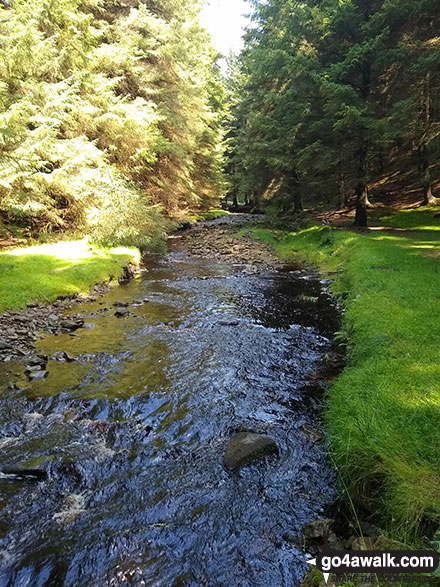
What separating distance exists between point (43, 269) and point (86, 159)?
820 cm

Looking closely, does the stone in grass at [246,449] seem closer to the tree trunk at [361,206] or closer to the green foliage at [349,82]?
the green foliage at [349,82]

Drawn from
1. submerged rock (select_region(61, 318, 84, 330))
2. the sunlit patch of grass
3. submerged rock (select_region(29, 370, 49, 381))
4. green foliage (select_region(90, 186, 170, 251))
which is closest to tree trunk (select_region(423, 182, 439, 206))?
the sunlit patch of grass

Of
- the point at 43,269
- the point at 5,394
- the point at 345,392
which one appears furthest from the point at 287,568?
the point at 43,269

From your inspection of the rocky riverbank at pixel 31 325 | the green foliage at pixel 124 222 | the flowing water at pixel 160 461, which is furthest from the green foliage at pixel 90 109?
the flowing water at pixel 160 461

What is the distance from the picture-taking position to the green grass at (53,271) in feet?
34.9

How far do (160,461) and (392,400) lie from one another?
3006 millimetres

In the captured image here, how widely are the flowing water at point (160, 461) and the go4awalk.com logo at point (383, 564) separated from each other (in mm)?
447

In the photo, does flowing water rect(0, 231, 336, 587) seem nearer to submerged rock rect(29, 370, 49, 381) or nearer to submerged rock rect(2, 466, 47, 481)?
submerged rock rect(2, 466, 47, 481)

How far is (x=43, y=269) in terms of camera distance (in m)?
12.8

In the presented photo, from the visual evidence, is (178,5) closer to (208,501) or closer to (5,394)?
(5,394)

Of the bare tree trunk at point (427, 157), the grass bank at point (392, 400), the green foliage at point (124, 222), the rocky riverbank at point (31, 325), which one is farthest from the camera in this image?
the bare tree trunk at point (427, 157)

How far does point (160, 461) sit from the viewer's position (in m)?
4.50

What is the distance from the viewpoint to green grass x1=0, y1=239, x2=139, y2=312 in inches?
419

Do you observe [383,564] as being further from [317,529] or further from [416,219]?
[416,219]
